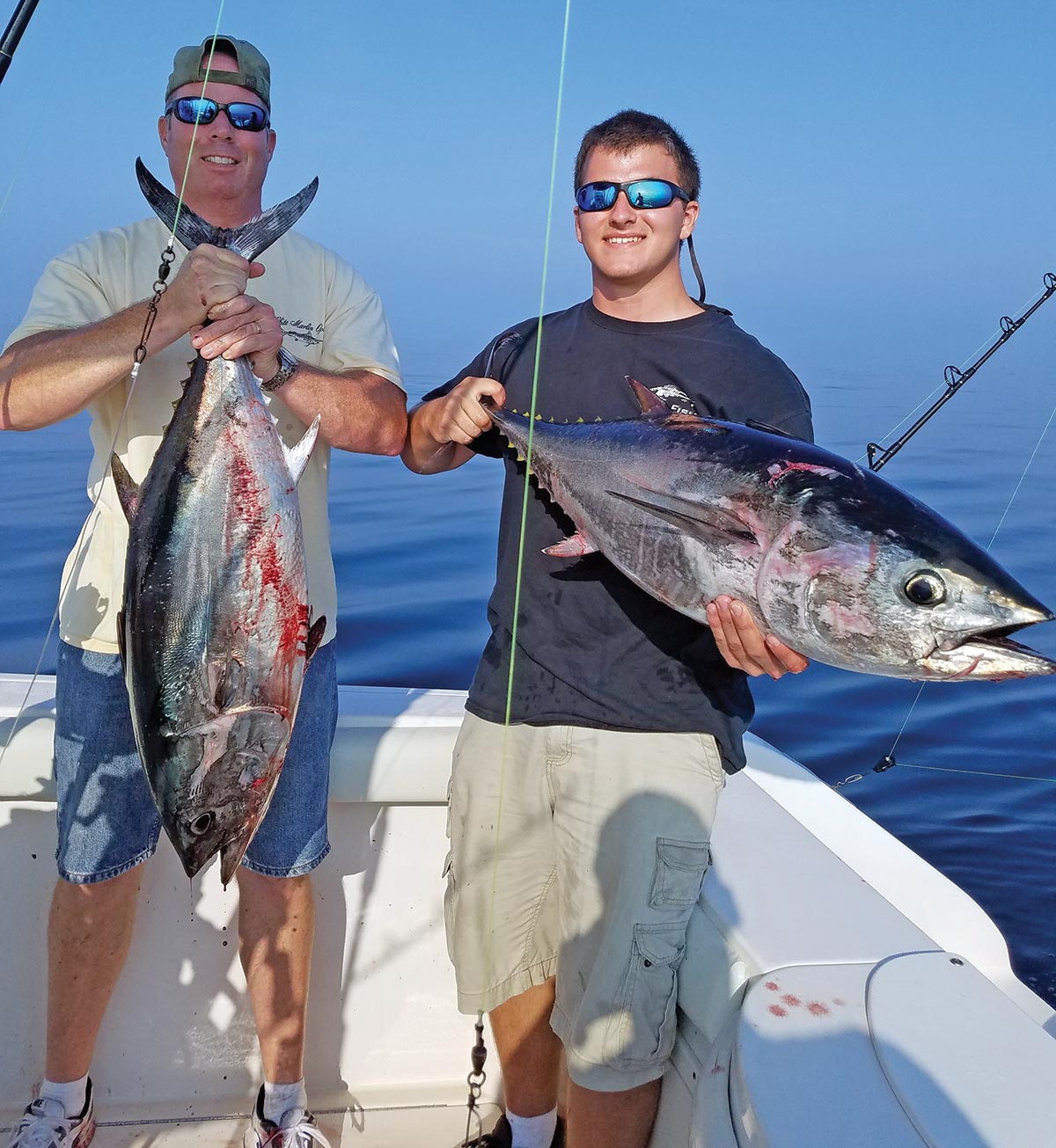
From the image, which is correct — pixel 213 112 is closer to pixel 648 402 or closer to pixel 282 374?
pixel 282 374

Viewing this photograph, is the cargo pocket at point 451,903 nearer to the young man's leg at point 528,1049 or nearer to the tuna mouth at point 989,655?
the young man's leg at point 528,1049

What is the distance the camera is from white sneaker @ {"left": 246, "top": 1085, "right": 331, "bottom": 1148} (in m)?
2.42

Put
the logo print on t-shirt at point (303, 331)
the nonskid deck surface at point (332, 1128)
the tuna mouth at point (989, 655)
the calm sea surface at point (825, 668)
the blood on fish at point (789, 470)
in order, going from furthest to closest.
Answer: the calm sea surface at point (825, 668) < the nonskid deck surface at point (332, 1128) < the logo print on t-shirt at point (303, 331) < the blood on fish at point (789, 470) < the tuna mouth at point (989, 655)

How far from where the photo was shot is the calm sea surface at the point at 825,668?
15.4 ft

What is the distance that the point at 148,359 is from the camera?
220 centimetres

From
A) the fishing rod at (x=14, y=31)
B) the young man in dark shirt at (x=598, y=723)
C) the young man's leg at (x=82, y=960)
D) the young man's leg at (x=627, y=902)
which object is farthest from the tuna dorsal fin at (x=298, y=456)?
the young man's leg at (x=82, y=960)

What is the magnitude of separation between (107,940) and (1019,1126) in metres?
1.95

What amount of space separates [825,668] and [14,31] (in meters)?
5.62

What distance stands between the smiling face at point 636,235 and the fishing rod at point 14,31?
1.21m

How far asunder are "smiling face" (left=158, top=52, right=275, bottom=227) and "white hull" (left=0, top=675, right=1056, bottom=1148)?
1.37 m

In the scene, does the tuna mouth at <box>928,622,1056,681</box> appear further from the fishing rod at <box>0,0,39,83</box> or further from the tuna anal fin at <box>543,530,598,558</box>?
the fishing rod at <box>0,0,39,83</box>

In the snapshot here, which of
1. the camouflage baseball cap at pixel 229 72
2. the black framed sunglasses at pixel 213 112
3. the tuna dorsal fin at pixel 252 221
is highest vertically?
the camouflage baseball cap at pixel 229 72

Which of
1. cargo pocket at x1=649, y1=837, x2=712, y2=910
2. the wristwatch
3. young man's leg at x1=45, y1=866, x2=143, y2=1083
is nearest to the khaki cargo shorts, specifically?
cargo pocket at x1=649, y1=837, x2=712, y2=910

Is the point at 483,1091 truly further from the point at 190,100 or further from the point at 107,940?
the point at 190,100
